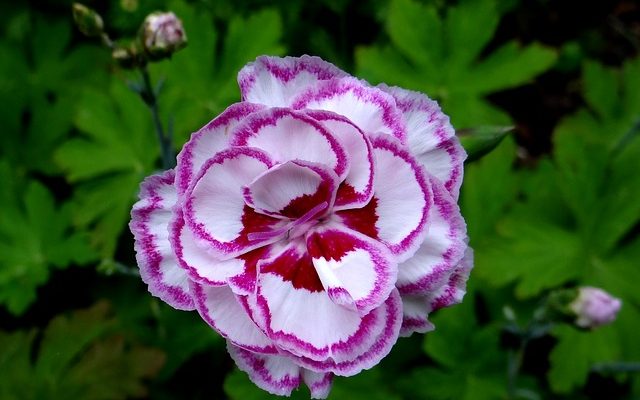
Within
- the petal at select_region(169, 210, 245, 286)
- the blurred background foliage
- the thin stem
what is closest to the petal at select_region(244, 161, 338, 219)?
the petal at select_region(169, 210, 245, 286)

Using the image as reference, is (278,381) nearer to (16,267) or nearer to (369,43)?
(16,267)

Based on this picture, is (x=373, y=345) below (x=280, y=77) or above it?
below

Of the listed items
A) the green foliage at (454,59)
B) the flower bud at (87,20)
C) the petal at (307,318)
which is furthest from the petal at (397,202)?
the green foliage at (454,59)

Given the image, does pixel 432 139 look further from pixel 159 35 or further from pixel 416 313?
pixel 159 35

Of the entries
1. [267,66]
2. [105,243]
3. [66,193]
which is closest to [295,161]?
[267,66]

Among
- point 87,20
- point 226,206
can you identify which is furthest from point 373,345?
point 87,20
